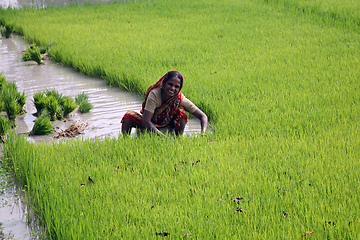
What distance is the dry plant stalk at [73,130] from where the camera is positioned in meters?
4.61

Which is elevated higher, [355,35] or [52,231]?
[355,35]

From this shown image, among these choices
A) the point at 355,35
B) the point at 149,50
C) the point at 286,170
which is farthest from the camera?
the point at 355,35

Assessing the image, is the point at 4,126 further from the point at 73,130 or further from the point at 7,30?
the point at 7,30

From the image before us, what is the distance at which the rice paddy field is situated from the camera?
103 inches

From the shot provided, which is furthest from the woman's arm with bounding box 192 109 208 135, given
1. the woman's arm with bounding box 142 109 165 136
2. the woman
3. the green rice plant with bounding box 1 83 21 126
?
the green rice plant with bounding box 1 83 21 126

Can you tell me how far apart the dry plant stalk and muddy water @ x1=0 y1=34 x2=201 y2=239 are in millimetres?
94

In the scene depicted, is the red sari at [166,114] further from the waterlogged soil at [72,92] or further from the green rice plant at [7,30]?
the green rice plant at [7,30]

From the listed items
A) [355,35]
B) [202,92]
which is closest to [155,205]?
[202,92]

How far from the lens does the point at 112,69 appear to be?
6.78 metres

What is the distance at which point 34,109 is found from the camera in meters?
5.45

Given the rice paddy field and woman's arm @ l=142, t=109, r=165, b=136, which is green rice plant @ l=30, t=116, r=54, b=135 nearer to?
the rice paddy field

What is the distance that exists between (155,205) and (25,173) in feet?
4.64

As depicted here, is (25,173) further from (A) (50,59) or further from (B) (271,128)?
(A) (50,59)

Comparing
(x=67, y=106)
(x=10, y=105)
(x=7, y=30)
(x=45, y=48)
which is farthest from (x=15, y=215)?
(x=7, y=30)
